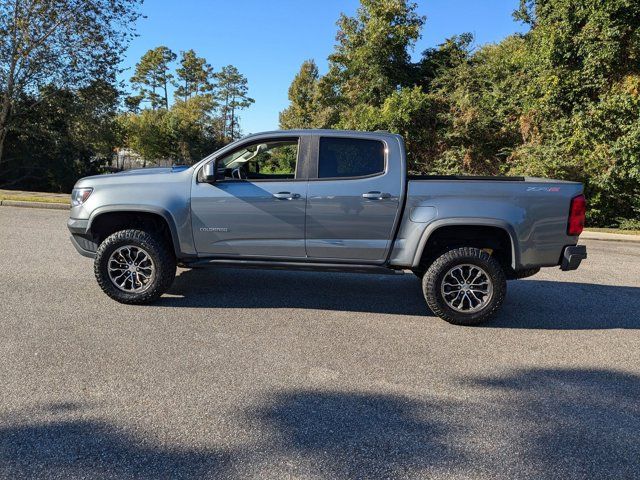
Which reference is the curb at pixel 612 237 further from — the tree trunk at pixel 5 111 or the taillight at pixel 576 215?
the tree trunk at pixel 5 111

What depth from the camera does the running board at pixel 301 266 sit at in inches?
198

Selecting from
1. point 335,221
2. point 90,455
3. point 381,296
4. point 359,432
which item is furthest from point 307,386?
point 381,296

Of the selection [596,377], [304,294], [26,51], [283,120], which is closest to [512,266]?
[596,377]

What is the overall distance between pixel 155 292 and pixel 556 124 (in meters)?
13.9

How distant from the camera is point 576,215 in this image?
4.76 m

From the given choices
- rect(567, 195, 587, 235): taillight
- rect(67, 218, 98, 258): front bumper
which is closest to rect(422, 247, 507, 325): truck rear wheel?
rect(567, 195, 587, 235): taillight

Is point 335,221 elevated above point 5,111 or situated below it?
below

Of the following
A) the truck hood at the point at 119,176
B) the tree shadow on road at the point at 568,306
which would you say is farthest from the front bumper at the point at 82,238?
the tree shadow on road at the point at 568,306

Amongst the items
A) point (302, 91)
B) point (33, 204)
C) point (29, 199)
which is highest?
point (302, 91)

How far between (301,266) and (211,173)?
4.37ft

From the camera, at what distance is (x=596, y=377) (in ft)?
12.5

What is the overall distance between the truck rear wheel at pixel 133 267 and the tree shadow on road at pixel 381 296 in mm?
263

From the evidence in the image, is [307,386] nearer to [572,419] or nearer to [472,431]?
[472,431]

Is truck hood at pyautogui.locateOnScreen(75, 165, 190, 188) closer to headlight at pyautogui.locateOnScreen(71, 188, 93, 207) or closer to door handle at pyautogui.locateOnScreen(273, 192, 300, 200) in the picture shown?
headlight at pyautogui.locateOnScreen(71, 188, 93, 207)
